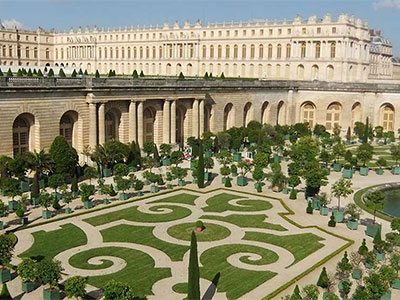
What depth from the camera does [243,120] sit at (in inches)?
2532

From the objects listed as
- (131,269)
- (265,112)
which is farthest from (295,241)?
(265,112)

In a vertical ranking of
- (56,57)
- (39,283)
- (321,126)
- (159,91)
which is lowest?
(39,283)

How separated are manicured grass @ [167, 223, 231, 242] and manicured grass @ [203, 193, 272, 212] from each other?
3534 mm

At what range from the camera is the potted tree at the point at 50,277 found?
19188mm

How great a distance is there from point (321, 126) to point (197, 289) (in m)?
49.9

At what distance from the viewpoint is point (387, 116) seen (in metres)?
69.2

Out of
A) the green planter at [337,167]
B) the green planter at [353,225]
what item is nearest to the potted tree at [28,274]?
the green planter at [353,225]

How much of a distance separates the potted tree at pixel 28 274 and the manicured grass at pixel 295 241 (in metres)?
11.6

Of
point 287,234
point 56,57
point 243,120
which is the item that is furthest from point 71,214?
point 56,57

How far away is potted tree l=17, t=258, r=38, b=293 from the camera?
64.4 feet

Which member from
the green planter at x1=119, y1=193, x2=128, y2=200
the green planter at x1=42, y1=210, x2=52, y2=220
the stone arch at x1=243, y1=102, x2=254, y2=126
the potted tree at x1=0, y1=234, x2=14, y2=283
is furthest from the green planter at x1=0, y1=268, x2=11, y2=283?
the stone arch at x1=243, y1=102, x2=254, y2=126

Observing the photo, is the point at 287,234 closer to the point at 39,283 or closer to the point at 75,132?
the point at 39,283

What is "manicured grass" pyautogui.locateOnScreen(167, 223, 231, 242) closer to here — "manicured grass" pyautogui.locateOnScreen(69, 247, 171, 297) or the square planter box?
"manicured grass" pyautogui.locateOnScreen(69, 247, 171, 297)

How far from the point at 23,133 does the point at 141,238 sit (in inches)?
730
